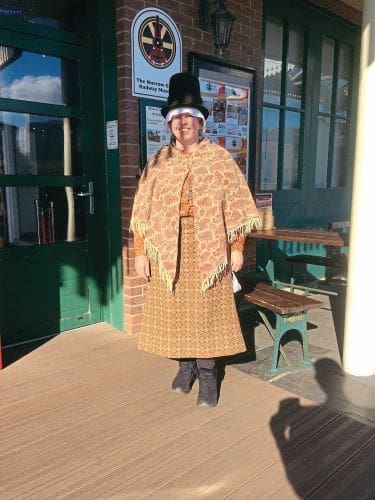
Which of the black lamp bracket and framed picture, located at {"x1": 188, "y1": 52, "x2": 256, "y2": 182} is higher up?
the black lamp bracket

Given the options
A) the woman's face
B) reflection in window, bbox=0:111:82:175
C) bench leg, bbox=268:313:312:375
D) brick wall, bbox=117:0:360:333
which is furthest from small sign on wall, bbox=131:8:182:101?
bench leg, bbox=268:313:312:375

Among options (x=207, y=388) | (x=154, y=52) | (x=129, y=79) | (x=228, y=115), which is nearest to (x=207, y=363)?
(x=207, y=388)

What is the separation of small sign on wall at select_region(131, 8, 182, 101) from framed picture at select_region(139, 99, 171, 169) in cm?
7

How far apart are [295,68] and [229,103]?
1606 mm

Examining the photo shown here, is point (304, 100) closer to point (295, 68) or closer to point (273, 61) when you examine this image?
point (295, 68)

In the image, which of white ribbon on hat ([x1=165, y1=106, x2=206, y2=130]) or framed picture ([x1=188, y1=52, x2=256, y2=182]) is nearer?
white ribbon on hat ([x1=165, y1=106, x2=206, y2=130])

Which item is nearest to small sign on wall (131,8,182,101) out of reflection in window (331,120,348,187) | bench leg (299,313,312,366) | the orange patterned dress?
the orange patterned dress

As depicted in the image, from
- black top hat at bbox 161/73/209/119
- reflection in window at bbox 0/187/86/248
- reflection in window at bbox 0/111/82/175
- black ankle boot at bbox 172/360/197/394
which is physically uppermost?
black top hat at bbox 161/73/209/119

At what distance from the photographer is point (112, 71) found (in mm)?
3508

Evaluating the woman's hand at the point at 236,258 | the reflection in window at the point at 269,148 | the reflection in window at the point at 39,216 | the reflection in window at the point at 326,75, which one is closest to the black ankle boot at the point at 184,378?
the woman's hand at the point at 236,258

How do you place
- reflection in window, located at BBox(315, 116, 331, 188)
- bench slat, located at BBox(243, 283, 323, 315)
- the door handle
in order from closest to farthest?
bench slat, located at BBox(243, 283, 323, 315)
the door handle
reflection in window, located at BBox(315, 116, 331, 188)

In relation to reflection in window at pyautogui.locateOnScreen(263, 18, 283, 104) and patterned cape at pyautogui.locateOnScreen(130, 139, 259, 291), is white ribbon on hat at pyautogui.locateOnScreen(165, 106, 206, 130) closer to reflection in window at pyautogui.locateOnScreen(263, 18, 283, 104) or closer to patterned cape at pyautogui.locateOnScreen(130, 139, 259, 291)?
patterned cape at pyautogui.locateOnScreen(130, 139, 259, 291)

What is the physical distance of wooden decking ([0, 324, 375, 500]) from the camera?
1959mm

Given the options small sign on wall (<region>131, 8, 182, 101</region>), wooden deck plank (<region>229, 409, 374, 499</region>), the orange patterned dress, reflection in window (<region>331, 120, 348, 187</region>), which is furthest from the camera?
reflection in window (<region>331, 120, 348, 187</region>)
